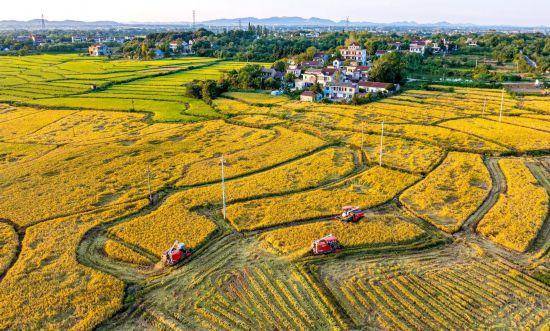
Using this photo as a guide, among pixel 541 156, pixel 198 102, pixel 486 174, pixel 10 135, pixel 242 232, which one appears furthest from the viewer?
pixel 198 102

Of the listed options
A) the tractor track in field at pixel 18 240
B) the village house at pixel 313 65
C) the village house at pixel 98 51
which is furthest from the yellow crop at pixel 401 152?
the village house at pixel 98 51

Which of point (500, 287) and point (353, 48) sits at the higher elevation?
point (353, 48)

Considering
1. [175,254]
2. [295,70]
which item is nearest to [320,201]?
[175,254]

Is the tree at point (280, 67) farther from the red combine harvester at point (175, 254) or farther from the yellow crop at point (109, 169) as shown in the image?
the red combine harvester at point (175, 254)

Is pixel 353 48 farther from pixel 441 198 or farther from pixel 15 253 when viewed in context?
pixel 15 253

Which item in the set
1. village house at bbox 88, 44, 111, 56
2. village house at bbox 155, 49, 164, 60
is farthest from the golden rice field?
village house at bbox 88, 44, 111, 56

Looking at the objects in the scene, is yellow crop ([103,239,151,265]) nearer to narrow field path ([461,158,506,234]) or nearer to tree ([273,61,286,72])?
narrow field path ([461,158,506,234])

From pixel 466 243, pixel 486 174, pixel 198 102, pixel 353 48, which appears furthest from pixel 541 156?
pixel 353 48
